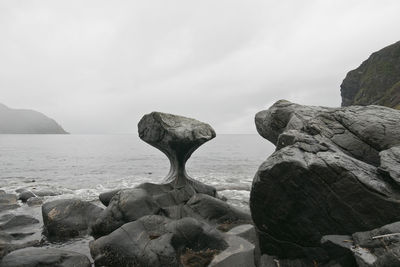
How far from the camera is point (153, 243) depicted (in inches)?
480

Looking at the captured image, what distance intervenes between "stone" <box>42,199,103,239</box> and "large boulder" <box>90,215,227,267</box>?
3.92m

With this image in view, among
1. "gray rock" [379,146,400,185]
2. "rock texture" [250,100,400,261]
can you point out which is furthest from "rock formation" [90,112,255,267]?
"gray rock" [379,146,400,185]

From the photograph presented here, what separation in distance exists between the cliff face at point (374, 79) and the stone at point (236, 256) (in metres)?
77.4

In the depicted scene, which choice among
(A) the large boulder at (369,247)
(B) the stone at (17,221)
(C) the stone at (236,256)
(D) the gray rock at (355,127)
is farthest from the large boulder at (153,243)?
(B) the stone at (17,221)

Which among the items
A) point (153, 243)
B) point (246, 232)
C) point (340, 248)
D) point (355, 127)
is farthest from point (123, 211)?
point (355, 127)

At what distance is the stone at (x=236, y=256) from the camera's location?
11.4m

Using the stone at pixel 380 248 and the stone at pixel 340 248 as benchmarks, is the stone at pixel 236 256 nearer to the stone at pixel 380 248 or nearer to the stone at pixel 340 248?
the stone at pixel 340 248

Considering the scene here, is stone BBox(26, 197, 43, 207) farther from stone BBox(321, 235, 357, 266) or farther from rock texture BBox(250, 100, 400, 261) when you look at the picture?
stone BBox(321, 235, 357, 266)

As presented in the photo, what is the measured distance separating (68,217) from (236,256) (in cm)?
1045

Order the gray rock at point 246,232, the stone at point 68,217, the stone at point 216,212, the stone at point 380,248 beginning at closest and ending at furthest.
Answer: the stone at point 380,248, the gray rock at point 246,232, the stone at point 68,217, the stone at point 216,212

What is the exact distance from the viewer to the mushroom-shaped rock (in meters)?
21.6

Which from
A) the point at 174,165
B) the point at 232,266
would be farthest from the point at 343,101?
the point at 232,266

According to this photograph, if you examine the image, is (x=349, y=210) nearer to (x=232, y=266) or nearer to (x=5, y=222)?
(x=232, y=266)

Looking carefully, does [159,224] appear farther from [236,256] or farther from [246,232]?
[246,232]
